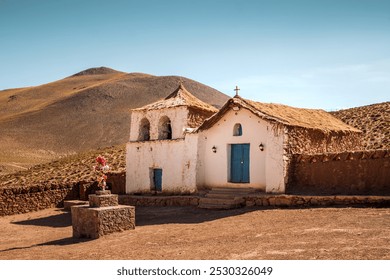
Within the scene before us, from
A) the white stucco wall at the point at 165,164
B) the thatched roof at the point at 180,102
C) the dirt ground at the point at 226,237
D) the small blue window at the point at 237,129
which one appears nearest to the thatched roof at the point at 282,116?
the small blue window at the point at 237,129

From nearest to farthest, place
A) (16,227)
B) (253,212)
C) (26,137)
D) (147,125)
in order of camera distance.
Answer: (253,212)
(16,227)
(147,125)
(26,137)

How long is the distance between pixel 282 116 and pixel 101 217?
30.0ft

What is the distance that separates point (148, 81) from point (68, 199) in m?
81.1

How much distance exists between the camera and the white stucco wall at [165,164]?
65.3 ft

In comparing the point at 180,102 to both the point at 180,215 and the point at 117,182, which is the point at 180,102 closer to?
the point at 117,182

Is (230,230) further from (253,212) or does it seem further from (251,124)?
(251,124)

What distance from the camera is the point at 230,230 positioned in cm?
1232

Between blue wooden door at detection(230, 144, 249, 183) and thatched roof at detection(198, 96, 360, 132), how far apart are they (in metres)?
1.62

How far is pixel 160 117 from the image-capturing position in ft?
72.0

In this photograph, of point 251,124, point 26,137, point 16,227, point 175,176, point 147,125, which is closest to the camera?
point 16,227

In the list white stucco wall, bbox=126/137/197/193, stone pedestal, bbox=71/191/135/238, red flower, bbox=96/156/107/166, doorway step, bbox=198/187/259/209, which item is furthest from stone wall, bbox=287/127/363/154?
red flower, bbox=96/156/107/166

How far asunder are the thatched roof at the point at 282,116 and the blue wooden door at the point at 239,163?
162 centimetres

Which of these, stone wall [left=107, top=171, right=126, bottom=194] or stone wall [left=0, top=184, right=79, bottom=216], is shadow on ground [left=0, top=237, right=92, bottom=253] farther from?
stone wall [left=107, top=171, right=126, bottom=194]
